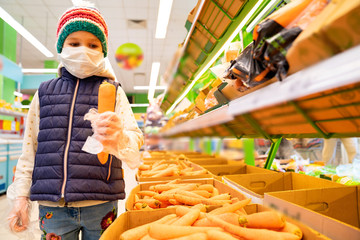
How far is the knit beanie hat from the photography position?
123 centimetres

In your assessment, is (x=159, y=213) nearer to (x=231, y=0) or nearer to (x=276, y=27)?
(x=276, y=27)

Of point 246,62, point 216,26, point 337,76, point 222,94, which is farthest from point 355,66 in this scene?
point 216,26

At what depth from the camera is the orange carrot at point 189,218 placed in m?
1.03

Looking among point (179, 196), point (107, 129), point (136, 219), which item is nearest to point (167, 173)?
point (179, 196)

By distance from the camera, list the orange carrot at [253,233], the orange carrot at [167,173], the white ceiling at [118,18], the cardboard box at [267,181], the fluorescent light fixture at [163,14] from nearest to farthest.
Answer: the orange carrot at [253,233] → the cardboard box at [267,181] → the orange carrot at [167,173] → the fluorescent light fixture at [163,14] → the white ceiling at [118,18]

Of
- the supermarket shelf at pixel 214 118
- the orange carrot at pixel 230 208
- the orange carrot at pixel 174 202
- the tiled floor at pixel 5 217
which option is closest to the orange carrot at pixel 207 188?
the orange carrot at pixel 174 202

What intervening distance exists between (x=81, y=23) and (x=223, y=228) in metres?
1.13

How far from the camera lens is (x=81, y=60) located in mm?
1243

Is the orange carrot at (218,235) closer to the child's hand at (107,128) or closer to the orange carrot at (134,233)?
the orange carrot at (134,233)

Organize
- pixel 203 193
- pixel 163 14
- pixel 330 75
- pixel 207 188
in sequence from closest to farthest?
pixel 330 75 → pixel 203 193 → pixel 207 188 → pixel 163 14

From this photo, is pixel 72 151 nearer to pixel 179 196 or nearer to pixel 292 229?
pixel 179 196

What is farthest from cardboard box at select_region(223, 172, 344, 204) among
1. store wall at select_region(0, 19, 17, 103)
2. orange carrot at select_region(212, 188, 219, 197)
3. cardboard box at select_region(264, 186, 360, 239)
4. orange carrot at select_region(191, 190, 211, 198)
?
store wall at select_region(0, 19, 17, 103)

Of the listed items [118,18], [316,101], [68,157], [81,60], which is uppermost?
[118,18]

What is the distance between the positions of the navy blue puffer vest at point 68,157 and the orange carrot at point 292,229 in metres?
0.78
